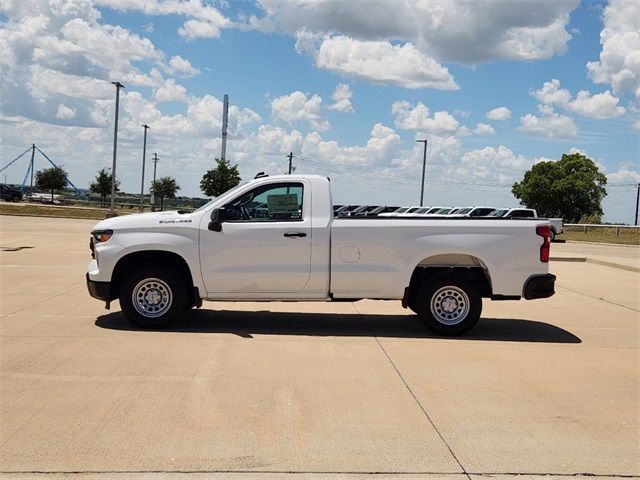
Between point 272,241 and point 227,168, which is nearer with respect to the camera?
point 272,241

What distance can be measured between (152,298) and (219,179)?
52692mm

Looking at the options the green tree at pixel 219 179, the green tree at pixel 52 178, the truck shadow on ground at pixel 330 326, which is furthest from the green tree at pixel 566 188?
the truck shadow on ground at pixel 330 326

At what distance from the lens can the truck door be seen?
8344 mm

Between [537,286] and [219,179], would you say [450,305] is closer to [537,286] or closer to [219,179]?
[537,286]

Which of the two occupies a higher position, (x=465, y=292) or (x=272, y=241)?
(x=272, y=241)

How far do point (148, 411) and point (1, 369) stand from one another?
6.57ft

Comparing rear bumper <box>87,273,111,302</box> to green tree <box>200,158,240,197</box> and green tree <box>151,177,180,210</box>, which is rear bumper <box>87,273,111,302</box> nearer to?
green tree <box>200,158,240,197</box>

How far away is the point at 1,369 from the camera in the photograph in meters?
6.37

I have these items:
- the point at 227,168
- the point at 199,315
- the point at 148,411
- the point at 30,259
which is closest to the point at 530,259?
the point at 199,315

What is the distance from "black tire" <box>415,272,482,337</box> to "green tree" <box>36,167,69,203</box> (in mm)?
91707

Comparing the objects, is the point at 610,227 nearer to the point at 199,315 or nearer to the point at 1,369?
the point at 199,315

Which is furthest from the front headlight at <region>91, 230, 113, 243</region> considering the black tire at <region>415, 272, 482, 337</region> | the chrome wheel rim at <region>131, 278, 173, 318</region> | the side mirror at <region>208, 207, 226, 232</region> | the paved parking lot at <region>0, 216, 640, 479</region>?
the black tire at <region>415, 272, 482, 337</region>

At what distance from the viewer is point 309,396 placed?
580cm

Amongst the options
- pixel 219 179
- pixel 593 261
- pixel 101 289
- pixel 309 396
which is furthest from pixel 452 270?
pixel 219 179
